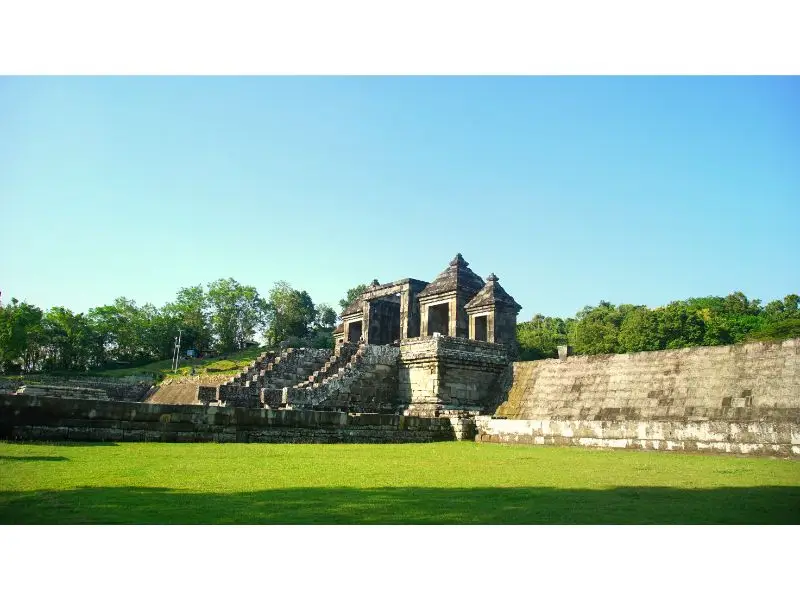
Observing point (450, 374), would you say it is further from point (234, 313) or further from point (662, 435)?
point (234, 313)

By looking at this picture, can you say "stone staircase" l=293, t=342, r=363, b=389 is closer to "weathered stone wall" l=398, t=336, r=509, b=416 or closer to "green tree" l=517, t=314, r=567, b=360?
"weathered stone wall" l=398, t=336, r=509, b=416

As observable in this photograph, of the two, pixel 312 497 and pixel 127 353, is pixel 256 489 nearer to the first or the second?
pixel 312 497

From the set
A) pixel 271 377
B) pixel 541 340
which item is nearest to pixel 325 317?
pixel 541 340

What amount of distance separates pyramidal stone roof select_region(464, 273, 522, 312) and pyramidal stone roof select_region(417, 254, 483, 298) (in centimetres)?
88

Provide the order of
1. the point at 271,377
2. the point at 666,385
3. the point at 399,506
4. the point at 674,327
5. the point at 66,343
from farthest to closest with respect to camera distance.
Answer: the point at 66,343, the point at 674,327, the point at 271,377, the point at 666,385, the point at 399,506

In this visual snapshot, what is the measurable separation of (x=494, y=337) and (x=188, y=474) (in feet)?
44.5

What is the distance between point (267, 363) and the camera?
19.5 meters

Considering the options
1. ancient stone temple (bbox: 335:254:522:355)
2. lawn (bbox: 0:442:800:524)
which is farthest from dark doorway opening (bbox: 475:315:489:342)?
lawn (bbox: 0:442:800:524)

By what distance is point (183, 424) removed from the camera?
31.8 feet

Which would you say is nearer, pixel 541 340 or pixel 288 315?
pixel 541 340

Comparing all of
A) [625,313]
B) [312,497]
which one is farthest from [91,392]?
[625,313]

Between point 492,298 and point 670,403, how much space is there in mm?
8152

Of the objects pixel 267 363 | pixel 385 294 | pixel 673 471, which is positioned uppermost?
pixel 385 294

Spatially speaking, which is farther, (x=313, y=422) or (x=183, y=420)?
(x=313, y=422)
